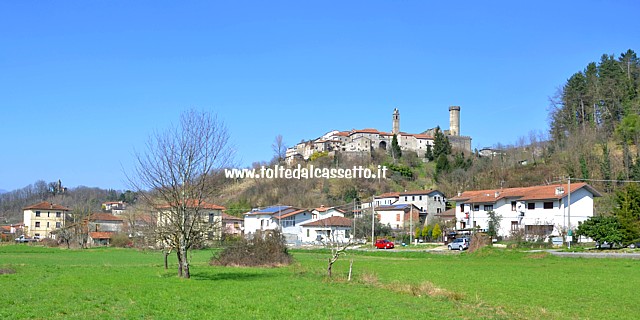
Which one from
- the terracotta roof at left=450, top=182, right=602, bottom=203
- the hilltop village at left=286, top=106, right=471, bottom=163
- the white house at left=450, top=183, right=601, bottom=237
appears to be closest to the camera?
the white house at left=450, top=183, right=601, bottom=237

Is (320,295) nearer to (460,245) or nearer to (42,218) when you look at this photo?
(460,245)

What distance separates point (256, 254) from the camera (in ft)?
125

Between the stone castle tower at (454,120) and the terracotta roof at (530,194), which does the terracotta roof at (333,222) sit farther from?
the stone castle tower at (454,120)

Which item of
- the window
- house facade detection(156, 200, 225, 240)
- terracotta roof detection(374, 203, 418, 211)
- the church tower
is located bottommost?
the window

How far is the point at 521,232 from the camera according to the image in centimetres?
5959

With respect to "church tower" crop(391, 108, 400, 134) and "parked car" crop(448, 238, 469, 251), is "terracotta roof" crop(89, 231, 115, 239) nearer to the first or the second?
"parked car" crop(448, 238, 469, 251)

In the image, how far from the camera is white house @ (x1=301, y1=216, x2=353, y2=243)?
278 ft

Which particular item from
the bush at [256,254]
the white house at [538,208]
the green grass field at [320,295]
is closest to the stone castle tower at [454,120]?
the white house at [538,208]

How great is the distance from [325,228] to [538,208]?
30815mm

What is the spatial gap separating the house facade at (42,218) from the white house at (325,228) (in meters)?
46.7

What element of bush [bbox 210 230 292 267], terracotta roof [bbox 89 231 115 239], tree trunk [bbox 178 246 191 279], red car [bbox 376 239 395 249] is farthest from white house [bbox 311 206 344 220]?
tree trunk [bbox 178 246 191 279]

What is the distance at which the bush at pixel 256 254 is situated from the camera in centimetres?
3788

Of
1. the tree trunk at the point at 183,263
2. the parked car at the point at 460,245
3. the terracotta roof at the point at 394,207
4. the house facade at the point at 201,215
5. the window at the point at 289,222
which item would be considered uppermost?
the terracotta roof at the point at 394,207

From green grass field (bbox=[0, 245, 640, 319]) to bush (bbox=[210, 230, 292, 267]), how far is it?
5.91m
